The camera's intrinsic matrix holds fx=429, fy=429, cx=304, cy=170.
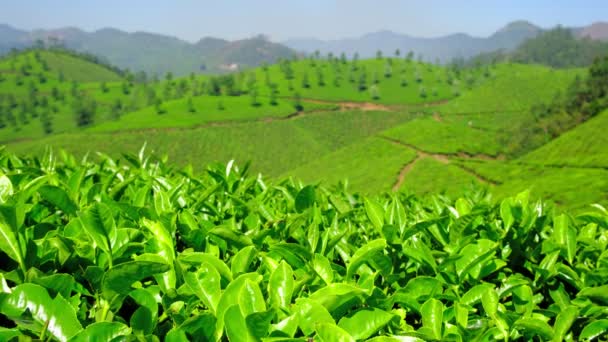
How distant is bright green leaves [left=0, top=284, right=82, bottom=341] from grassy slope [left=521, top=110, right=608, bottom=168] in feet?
136

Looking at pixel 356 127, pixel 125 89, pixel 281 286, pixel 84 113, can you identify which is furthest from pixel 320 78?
pixel 281 286

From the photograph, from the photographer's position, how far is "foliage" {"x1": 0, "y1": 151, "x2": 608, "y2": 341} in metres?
1.26

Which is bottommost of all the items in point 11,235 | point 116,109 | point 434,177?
point 434,177

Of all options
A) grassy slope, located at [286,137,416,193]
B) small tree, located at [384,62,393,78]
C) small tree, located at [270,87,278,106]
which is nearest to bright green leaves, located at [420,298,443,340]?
grassy slope, located at [286,137,416,193]

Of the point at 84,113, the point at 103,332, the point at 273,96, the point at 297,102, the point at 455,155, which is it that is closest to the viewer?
the point at 103,332

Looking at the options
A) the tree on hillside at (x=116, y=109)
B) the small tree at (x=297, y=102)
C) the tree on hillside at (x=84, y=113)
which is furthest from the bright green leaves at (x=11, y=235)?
the tree on hillside at (x=84, y=113)

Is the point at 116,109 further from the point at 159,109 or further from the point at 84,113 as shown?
the point at 159,109

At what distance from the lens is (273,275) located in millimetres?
1442

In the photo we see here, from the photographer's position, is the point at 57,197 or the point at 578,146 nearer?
the point at 57,197

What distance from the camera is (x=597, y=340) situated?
1.86 meters

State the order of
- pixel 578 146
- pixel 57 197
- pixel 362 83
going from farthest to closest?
pixel 362 83, pixel 578 146, pixel 57 197

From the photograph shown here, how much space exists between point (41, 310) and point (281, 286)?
0.70m

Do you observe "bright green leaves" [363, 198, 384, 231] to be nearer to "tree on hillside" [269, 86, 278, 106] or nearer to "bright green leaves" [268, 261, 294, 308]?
"bright green leaves" [268, 261, 294, 308]

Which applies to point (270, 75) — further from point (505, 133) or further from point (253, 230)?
point (253, 230)
